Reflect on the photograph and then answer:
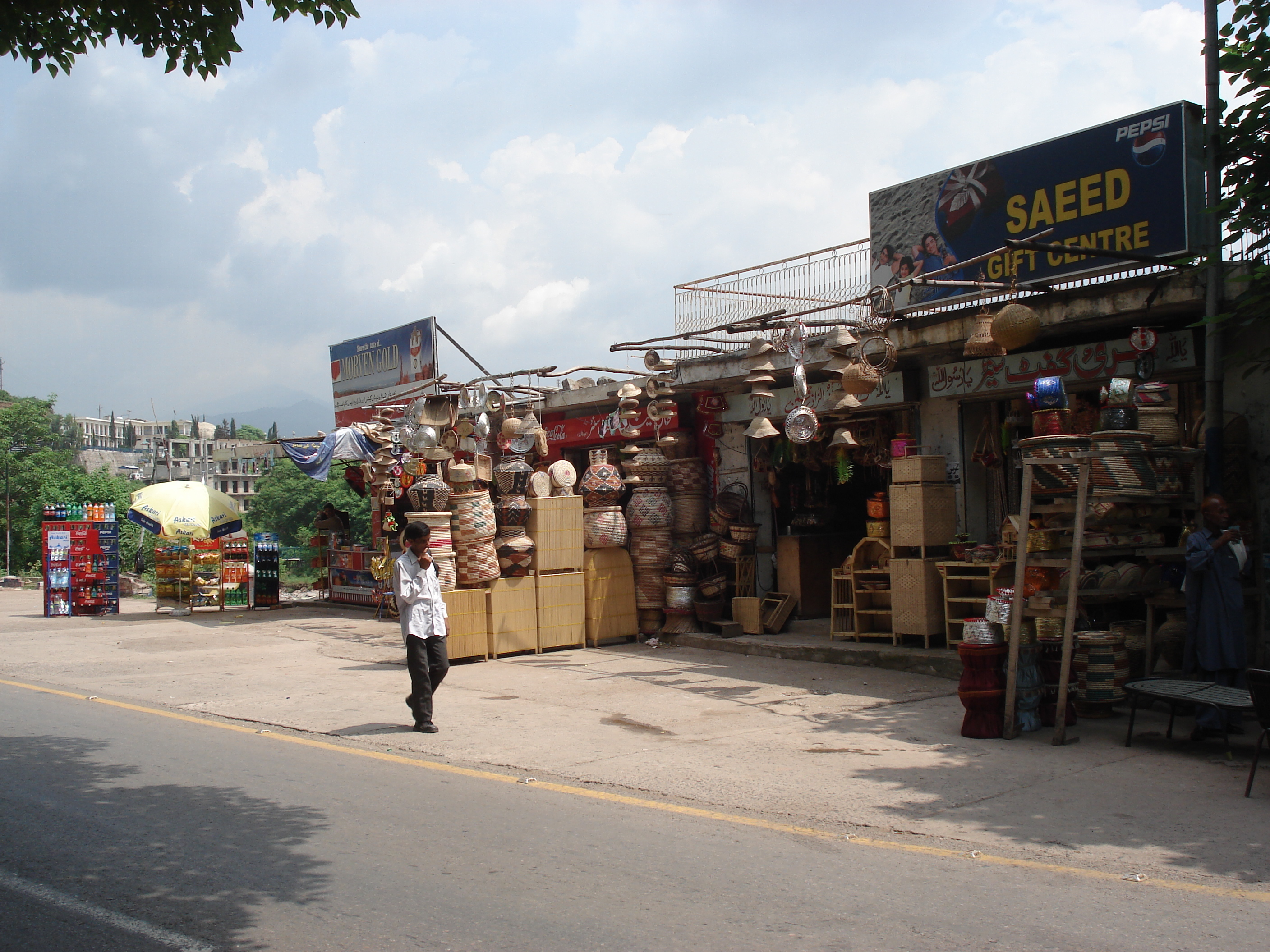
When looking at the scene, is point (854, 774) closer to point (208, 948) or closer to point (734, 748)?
point (734, 748)

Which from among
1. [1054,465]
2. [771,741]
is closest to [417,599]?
[771,741]

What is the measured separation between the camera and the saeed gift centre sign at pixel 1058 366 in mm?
9273

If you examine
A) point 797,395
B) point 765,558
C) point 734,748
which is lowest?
point 734,748

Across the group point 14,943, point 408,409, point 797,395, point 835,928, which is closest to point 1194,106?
point 797,395

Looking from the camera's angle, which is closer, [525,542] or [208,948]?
[208,948]

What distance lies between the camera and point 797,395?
10.7 m

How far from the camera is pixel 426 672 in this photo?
8039 millimetres

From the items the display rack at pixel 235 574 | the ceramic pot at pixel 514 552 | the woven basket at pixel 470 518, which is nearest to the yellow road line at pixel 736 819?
the woven basket at pixel 470 518

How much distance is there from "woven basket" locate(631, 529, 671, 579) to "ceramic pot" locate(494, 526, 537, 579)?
1.62 m

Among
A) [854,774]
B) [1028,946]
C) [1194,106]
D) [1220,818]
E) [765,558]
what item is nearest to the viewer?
[1028,946]

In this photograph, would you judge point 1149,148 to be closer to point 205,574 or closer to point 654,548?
point 654,548

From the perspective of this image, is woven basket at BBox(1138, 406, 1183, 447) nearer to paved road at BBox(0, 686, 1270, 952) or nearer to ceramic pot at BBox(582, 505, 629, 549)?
paved road at BBox(0, 686, 1270, 952)

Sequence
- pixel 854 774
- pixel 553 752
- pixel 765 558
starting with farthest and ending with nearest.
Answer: pixel 765 558
pixel 553 752
pixel 854 774

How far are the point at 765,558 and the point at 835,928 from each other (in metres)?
10.4
